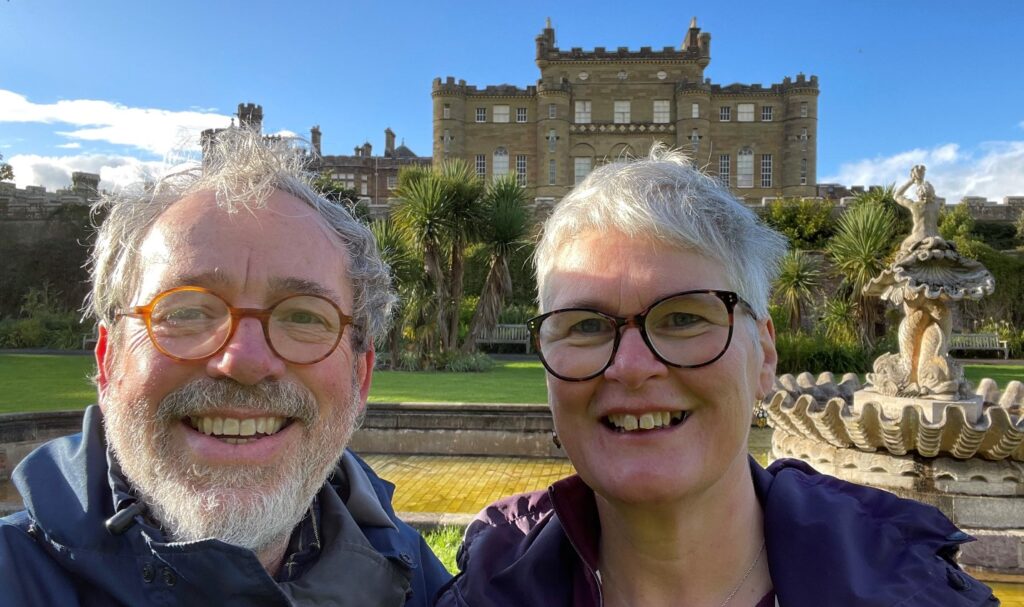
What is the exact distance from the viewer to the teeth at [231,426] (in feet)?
5.05

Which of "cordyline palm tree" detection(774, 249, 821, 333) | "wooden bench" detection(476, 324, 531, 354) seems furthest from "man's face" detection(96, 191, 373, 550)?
"wooden bench" detection(476, 324, 531, 354)

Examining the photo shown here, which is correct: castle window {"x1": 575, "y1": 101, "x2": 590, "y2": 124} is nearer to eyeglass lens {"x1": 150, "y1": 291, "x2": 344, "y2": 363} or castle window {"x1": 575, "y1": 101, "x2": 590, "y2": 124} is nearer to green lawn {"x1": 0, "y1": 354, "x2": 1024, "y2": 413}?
green lawn {"x1": 0, "y1": 354, "x2": 1024, "y2": 413}

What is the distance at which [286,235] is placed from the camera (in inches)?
64.5


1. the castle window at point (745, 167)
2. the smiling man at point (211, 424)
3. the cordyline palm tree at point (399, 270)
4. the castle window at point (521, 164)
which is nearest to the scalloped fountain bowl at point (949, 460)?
the smiling man at point (211, 424)

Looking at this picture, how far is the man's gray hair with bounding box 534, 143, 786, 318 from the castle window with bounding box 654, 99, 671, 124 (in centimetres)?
4910

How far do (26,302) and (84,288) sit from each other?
233 centimetres

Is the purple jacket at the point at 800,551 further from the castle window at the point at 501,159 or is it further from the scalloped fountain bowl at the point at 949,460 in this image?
the castle window at the point at 501,159

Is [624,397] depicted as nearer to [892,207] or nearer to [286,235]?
[286,235]

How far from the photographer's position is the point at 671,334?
1.46m

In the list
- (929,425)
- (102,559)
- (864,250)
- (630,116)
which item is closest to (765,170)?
(630,116)

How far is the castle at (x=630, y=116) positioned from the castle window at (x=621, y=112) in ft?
0.23

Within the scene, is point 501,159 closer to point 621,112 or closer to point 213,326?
point 621,112

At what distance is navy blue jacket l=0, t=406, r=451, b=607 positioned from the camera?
1.33 m

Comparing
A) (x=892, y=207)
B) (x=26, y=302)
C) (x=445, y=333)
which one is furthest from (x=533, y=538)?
(x=26, y=302)
